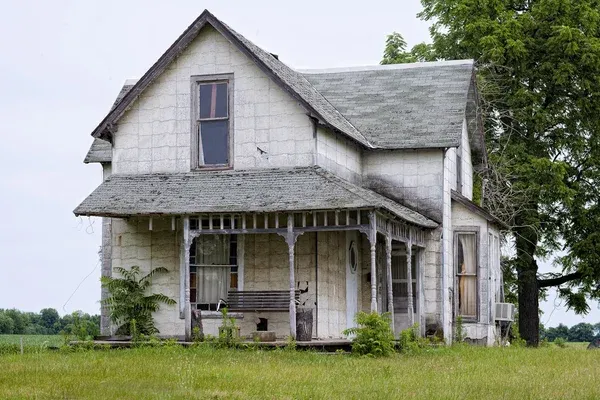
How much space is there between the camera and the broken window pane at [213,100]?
28.9 meters

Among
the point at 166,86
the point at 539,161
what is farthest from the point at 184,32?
the point at 539,161

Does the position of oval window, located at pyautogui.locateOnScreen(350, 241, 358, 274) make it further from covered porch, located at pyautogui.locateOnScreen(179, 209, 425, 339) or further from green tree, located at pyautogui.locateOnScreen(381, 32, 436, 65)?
green tree, located at pyautogui.locateOnScreen(381, 32, 436, 65)

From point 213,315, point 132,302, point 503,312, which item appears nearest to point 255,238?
point 213,315

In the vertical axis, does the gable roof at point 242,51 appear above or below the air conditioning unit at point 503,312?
above

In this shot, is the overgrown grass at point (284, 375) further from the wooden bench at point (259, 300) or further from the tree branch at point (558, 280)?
the tree branch at point (558, 280)

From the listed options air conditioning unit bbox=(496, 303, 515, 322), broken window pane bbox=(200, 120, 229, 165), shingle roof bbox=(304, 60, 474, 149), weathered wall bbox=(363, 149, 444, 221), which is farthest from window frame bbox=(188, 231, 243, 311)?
air conditioning unit bbox=(496, 303, 515, 322)

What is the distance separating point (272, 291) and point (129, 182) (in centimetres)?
432

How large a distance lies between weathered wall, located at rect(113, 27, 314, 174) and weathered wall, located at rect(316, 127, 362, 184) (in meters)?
0.55

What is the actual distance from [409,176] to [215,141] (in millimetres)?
5189

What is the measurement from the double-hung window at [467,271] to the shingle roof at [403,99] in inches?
114

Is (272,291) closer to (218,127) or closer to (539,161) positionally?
(218,127)

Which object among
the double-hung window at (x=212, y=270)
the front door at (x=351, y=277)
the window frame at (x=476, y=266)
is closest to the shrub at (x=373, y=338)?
the front door at (x=351, y=277)

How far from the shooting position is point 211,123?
95.1 ft

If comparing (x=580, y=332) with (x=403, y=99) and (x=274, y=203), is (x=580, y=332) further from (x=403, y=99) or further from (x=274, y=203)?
(x=274, y=203)
